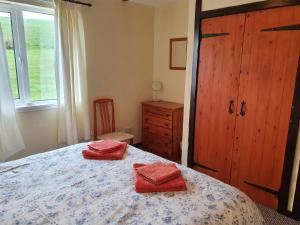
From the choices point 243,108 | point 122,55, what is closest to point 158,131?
point 122,55

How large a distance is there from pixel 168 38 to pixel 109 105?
150cm

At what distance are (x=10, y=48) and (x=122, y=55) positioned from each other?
1.55m

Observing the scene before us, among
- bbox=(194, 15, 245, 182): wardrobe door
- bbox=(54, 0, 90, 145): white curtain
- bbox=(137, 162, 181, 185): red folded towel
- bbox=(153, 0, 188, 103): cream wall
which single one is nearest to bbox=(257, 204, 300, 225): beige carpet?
bbox=(194, 15, 245, 182): wardrobe door

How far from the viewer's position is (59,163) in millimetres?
1805

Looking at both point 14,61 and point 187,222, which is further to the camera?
point 14,61

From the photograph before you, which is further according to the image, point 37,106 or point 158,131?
point 158,131

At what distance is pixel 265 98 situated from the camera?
2209 millimetres

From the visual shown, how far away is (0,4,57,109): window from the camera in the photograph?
2.55 m

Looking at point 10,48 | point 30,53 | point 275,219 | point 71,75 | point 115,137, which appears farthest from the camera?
point 115,137

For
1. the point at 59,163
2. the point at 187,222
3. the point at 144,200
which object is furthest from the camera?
the point at 59,163

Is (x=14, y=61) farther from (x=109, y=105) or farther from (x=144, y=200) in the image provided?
(x=144, y=200)

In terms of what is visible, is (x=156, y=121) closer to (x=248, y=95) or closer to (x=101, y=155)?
(x=248, y=95)

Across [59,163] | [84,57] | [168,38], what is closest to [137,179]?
[59,163]

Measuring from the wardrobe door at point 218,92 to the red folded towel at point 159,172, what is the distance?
44.5 inches
